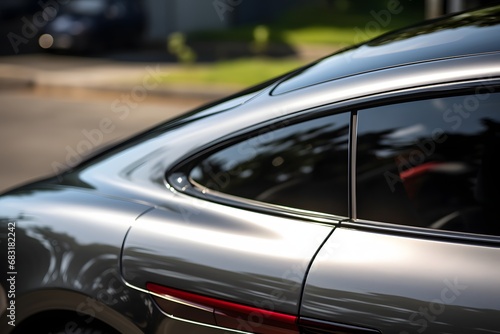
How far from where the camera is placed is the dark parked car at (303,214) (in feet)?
6.76

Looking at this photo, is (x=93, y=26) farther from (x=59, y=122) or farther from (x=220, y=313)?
(x=220, y=313)

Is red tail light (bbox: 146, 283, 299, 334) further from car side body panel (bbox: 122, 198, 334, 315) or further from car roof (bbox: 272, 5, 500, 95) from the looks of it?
car roof (bbox: 272, 5, 500, 95)

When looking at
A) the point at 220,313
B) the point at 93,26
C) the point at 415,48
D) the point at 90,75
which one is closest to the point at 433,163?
the point at 415,48

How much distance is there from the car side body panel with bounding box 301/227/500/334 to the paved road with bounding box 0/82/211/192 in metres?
5.23

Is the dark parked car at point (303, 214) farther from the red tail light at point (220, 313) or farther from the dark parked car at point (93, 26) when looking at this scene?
the dark parked car at point (93, 26)

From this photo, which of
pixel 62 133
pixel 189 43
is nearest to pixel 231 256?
pixel 62 133

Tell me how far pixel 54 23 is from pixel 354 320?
52.3 feet

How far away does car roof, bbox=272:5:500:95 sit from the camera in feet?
7.57

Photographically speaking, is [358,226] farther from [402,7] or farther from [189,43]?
[402,7]

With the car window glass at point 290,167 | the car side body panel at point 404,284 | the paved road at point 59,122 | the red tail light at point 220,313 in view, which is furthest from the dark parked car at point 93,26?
the car side body panel at point 404,284

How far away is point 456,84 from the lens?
212 centimetres

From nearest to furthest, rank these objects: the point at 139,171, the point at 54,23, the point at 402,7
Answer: the point at 139,171, the point at 54,23, the point at 402,7

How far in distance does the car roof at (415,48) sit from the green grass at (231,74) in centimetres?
820

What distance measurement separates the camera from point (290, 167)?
2510 millimetres
